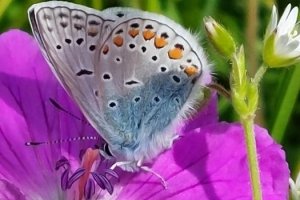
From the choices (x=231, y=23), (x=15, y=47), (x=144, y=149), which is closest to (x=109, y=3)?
(x=231, y=23)

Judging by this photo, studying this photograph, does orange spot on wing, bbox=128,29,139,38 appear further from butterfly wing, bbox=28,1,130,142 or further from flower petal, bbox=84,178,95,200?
flower petal, bbox=84,178,95,200

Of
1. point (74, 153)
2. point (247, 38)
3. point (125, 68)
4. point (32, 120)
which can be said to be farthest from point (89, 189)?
point (247, 38)

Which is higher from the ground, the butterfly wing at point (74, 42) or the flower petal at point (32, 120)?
the butterfly wing at point (74, 42)

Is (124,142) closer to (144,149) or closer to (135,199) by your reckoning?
(144,149)

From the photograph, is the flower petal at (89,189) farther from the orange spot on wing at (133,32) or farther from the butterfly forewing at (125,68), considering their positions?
the orange spot on wing at (133,32)

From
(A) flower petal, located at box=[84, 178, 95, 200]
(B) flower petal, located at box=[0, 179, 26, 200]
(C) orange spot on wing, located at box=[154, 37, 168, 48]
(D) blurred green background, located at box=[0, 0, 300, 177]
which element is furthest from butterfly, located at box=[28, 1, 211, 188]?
(D) blurred green background, located at box=[0, 0, 300, 177]

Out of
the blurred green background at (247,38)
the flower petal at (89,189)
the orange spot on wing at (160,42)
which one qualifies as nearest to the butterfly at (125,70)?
the orange spot on wing at (160,42)
